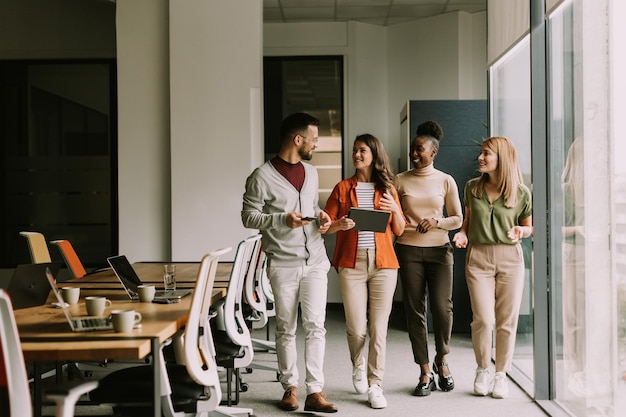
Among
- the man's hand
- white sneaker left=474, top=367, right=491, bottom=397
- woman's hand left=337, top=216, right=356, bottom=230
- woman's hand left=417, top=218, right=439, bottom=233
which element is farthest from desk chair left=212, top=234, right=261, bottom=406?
white sneaker left=474, top=367, right=491, bottom=397

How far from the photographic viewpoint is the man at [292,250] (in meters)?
4.16

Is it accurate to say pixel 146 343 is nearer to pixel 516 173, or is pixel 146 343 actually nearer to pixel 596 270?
pixel 596 270

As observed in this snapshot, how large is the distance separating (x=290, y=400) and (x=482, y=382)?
133 cm

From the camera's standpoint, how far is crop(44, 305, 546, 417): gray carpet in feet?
13.9

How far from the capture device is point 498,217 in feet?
15.0

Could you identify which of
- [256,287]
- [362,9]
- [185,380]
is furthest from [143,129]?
[185,380]

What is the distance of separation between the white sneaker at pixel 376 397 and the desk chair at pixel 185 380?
1.50 meters

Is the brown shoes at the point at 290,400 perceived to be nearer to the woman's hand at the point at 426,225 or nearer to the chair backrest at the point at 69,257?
the woman's hand at the point at 426,225

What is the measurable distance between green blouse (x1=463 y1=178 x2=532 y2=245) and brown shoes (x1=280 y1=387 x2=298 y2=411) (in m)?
1.56

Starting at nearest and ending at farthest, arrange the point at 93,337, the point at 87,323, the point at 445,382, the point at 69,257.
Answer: the point at 93,337
the point at 87,323
the point at 445,382
the point at 69,257

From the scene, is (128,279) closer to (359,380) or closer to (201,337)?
(201,337)

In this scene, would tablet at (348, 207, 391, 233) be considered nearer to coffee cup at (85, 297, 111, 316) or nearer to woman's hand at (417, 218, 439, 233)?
woman's hand at (417, 218, 439, 233)

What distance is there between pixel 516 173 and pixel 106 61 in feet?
18.3

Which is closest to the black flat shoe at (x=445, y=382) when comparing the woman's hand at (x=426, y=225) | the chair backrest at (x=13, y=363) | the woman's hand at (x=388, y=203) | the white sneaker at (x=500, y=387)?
the white sneaker at (x=500, y=387)
